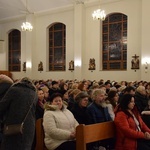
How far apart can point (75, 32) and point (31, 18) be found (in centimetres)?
468

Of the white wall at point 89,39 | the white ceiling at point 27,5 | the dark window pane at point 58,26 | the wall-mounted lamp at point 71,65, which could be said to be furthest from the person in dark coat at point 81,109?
the dark window pane at point 58,26

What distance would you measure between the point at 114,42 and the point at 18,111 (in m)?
15.4

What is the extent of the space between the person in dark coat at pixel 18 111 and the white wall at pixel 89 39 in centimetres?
1319

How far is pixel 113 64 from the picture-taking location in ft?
59.4

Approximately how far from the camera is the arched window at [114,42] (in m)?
17.7

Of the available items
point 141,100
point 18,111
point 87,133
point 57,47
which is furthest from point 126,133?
point 57,47

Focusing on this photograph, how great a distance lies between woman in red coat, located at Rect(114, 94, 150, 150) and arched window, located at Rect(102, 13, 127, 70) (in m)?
13.0

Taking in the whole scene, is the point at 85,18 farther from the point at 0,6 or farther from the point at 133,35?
the point at 0,6

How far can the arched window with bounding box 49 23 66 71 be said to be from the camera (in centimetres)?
2069

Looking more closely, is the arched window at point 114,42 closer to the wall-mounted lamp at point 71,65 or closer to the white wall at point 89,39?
the white wall at point 89,39

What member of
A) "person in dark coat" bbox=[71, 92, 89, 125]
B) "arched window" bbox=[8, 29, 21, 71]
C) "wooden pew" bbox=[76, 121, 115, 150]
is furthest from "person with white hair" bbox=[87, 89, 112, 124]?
"arched window" bbox=[8, 29, 21, 71]

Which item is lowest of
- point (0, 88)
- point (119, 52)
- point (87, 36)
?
point (0, 88)

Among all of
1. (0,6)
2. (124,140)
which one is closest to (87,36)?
(0,6)

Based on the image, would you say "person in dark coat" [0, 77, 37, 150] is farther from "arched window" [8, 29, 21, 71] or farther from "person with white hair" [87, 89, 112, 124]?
"arched window" [8, 29, 21, 71]
